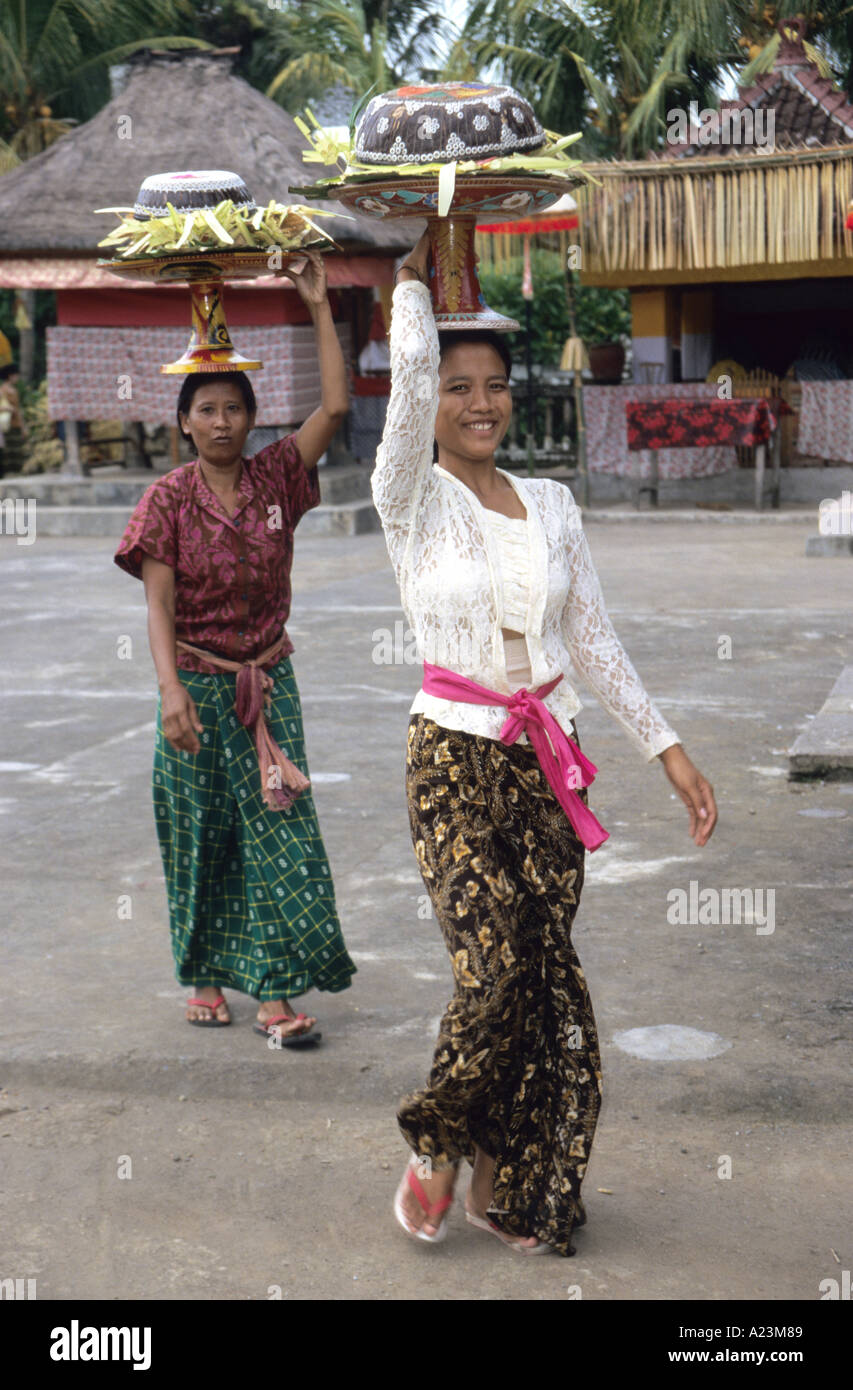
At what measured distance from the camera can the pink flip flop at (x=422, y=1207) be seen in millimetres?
3162

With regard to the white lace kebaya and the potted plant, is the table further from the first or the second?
the white lace kebaya

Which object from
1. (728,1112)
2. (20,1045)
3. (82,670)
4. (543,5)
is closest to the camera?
(728,1112)

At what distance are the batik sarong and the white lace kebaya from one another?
0.10 m

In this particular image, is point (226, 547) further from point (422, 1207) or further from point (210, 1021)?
point (422, 1207)

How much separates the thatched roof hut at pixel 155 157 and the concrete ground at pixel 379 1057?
1004 cm

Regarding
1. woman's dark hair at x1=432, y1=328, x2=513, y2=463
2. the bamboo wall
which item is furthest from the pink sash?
the bamboo wall

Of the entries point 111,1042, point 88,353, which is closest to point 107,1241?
point 111,1042

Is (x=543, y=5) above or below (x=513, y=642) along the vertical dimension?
above

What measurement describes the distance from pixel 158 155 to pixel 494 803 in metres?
15.7

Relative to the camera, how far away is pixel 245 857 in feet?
13.7

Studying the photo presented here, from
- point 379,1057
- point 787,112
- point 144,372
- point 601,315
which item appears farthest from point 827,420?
point 379,1057
